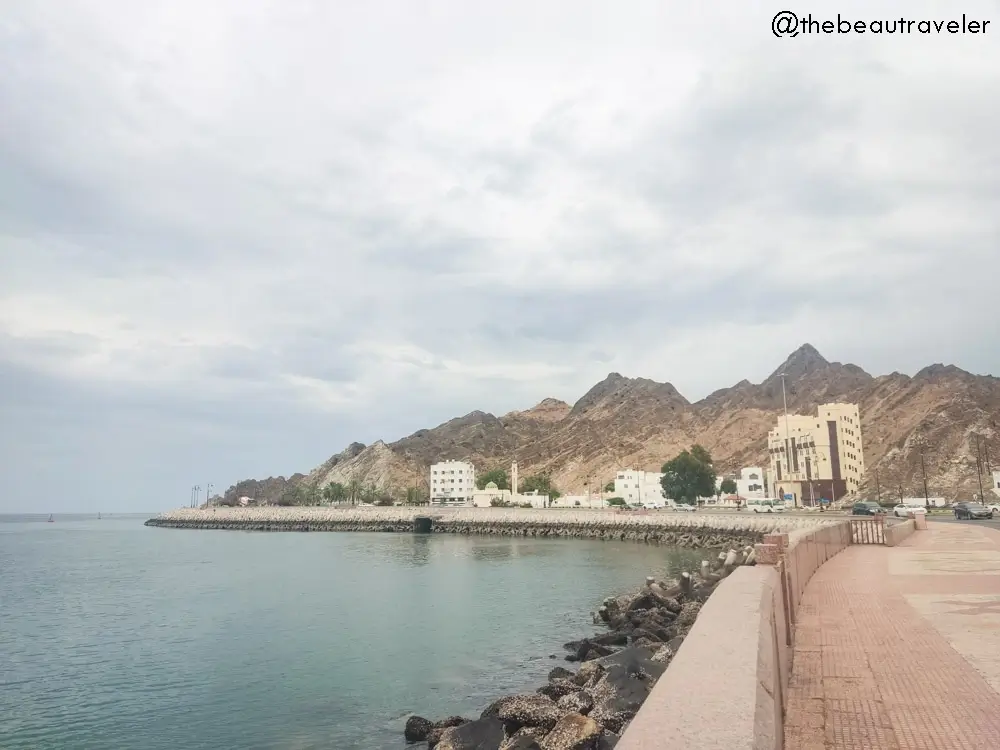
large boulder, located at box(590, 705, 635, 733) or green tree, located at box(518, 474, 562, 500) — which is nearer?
large boulder, located at box(590, 705, 635, 733)

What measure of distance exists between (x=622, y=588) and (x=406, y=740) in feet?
75.3

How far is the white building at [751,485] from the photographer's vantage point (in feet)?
371

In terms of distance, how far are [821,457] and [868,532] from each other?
82.1 m

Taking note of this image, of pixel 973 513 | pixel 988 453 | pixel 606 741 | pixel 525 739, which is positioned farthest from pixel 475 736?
pixel 988 453

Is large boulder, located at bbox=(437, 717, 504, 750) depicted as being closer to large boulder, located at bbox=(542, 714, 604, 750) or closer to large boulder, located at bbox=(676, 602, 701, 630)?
large boulder, located at bbox=(542, 714, 604, 750)

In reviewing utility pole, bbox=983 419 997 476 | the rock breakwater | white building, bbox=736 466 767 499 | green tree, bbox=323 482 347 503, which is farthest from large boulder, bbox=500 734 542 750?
green tree, bbox=323 482 347 503

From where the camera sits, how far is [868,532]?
90.4 ft

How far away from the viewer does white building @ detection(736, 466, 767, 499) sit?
113 metres

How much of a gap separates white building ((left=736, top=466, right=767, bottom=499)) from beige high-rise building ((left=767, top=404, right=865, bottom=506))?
3.53m

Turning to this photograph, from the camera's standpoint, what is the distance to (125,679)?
19172mm

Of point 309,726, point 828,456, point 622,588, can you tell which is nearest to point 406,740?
point 309,726

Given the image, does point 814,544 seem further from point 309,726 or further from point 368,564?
point 368,564

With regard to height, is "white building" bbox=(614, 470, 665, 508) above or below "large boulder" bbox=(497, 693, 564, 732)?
above

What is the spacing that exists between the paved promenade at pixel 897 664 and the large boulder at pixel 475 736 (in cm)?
508
